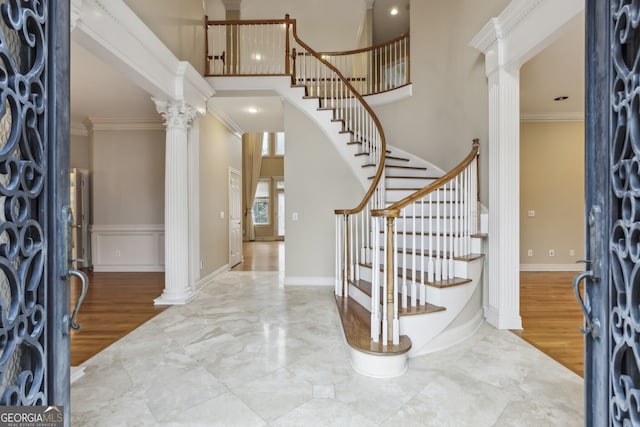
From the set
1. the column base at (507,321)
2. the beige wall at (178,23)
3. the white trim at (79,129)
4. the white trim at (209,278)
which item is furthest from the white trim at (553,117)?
the white trim at (79,129)

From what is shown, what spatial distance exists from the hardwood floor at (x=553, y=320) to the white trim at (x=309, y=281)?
2.65 meters

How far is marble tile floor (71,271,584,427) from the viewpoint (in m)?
1.80

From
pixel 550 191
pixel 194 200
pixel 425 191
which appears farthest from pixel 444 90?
pixel 194 200

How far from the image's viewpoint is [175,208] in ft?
13.9

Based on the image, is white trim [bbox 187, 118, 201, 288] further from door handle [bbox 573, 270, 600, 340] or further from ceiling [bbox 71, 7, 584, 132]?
door handle [bbox 573, 270, 600, 340]

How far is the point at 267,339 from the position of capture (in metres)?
2.91

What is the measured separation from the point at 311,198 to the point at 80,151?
5.16 m

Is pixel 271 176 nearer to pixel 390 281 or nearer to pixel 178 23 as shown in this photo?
pixel 178 23

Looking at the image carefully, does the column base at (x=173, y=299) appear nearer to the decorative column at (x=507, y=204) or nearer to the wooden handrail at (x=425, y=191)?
the wooden handrail at (x=425, y=191)

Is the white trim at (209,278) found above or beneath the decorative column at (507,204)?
beneath

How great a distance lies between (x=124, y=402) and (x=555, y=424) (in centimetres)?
254

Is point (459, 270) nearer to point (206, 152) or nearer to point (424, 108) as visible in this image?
point (424, 108)

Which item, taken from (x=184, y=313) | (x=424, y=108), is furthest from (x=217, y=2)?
(x=184, y=313)

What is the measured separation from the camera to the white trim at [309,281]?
201 inches
